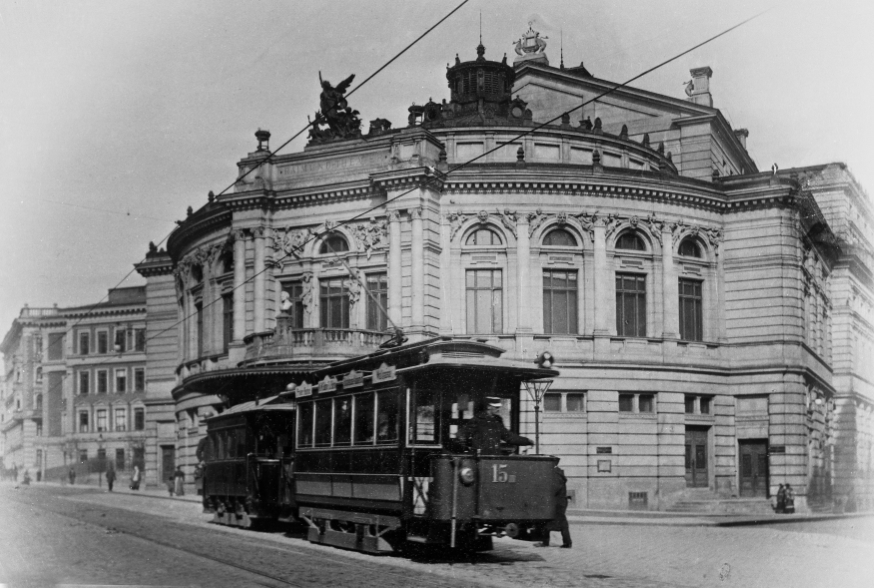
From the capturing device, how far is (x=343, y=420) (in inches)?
816

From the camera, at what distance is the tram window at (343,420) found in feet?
67.1

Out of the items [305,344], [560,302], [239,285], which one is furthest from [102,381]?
[560,302]

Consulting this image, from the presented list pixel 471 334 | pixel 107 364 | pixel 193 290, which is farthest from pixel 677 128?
pixel 107 364

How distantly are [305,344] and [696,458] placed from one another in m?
15.4

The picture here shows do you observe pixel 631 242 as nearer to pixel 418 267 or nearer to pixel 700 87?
pixel 418 267

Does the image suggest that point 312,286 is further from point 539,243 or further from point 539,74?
point 539,74

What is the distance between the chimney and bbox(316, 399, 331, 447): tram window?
33.2 m

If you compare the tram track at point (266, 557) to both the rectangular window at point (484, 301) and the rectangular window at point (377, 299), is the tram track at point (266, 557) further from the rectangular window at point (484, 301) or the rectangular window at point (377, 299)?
the rectangular window at point (484, 301)

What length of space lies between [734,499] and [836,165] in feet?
52.9

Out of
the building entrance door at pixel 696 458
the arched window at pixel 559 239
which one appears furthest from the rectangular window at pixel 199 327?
the building entrance door at pixel 696 458

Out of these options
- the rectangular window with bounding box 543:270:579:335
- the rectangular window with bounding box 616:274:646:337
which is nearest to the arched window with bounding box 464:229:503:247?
the rectangular window with bounding box 543:270:579:335

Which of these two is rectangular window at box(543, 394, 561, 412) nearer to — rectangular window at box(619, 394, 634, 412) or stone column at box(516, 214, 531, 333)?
rectangular window at box(619, 394, 634, 412)

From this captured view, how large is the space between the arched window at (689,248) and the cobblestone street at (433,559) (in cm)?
1474

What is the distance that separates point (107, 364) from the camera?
2670 inches
